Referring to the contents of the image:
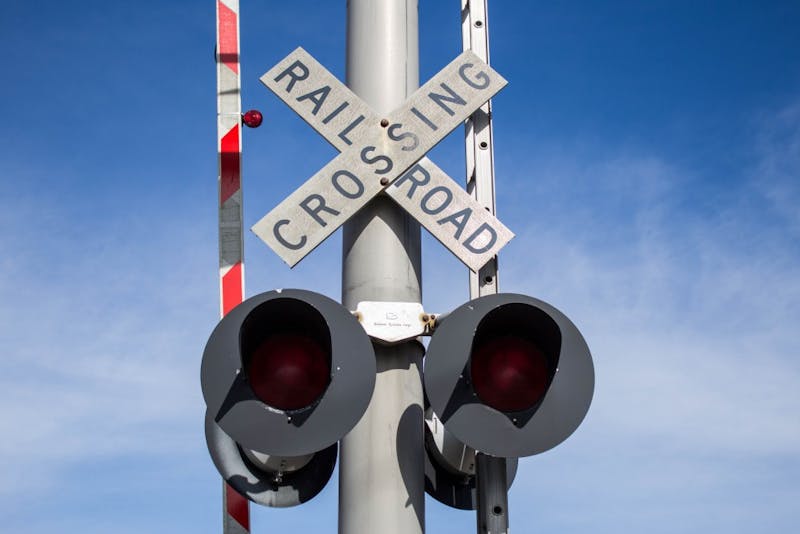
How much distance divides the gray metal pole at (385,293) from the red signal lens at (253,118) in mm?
329

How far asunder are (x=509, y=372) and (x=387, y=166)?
80cm

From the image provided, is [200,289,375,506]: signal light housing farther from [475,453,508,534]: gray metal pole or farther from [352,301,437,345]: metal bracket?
[475,453,508,534]: gray metal pole

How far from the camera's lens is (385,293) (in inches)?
125

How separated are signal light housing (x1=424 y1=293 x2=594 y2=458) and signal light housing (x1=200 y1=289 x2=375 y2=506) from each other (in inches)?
8.9

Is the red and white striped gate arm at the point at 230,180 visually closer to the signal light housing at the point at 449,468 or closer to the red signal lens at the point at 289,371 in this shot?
the red signal lens at the point at 289,371

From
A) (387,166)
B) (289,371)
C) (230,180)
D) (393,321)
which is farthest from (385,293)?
(230,180)

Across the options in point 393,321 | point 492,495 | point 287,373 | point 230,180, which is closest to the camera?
point 287,373

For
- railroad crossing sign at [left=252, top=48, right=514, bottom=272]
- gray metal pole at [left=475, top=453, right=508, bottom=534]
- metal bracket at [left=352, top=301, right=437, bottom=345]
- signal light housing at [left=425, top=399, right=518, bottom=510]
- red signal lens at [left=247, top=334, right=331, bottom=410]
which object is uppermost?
railroad crossing sign at [left=252, top=48, right=514, bottom=272]

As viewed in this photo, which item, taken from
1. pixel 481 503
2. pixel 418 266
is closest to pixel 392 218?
pixel 418 266

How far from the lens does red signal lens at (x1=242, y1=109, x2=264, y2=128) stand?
344 centimetres

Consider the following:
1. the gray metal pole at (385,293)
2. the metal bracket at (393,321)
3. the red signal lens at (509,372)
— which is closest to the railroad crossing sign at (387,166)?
the gray metal pole at (385,293)

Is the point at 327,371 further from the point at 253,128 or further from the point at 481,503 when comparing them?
the point at 253,128

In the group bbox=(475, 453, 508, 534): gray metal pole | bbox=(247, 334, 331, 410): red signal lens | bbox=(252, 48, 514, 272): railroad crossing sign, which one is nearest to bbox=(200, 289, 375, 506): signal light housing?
bbox=(247, 334, 331, 410): red signal lens

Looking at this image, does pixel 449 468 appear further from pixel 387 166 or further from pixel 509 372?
pixel 387 166
